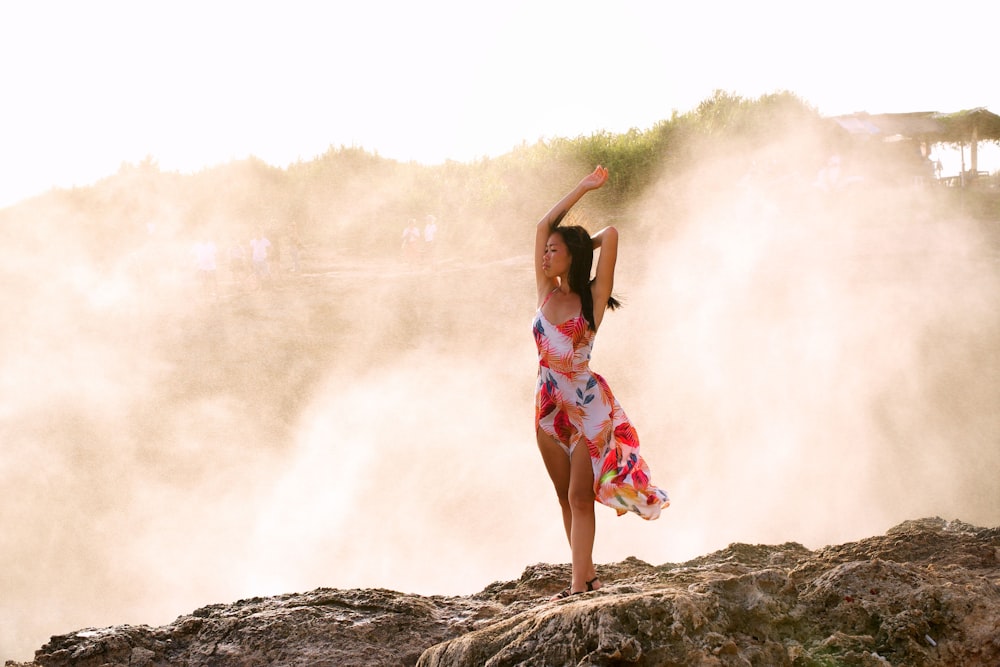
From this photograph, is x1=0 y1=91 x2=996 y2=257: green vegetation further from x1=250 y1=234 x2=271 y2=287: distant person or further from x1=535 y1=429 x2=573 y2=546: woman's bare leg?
x1=535 y1=429 x2=573 y2=546: woman's bare leg

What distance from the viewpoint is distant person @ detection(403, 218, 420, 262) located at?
21.2 m

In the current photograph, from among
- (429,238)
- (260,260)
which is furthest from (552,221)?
(429,238)

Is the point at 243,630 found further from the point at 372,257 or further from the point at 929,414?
the point at 372,257

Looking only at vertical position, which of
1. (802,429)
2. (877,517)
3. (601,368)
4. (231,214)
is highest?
(231,214)

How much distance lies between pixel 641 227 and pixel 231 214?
34.7 feet

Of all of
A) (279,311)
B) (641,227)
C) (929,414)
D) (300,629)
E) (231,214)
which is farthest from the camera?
(231,214)

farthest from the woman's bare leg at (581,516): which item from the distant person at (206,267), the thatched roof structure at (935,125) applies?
the thatched roof structure at (935,125)

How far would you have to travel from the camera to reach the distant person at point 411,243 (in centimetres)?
2116

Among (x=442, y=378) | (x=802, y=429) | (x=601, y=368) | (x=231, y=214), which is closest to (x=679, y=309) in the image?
(x=601, y=368)

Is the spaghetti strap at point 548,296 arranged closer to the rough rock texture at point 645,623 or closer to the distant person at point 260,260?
the rough rock texture at point 645,623

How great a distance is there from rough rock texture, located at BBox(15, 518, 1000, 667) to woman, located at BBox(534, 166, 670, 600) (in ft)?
0.90

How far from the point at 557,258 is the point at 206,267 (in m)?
16.9

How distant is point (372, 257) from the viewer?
22719 mm

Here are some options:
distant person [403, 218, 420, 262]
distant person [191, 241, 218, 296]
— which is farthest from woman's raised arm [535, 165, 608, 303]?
distant person [403, 218, 420, 262]
